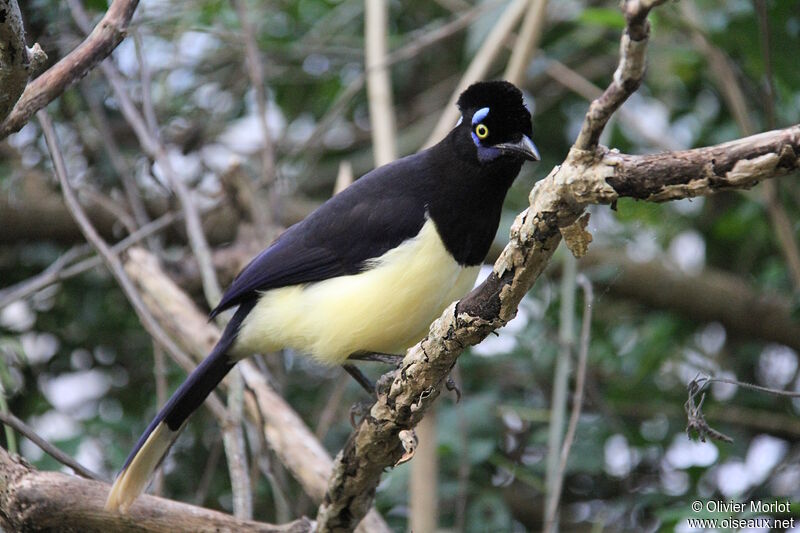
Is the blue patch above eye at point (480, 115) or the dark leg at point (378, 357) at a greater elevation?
the blue patch above eye at point (480, 115)

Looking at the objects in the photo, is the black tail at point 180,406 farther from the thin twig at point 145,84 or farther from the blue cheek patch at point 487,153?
the thin twig at point 145,84

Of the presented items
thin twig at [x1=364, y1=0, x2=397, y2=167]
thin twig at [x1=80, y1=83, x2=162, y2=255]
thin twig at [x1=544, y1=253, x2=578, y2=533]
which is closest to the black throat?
thin twig at [x1=544, y1=253, x2=578, y2=533]

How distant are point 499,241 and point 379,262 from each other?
177cm

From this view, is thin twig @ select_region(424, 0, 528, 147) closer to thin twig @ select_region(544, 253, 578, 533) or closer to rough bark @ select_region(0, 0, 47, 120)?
thin twig @ select_region(544, 253, 578, 533)

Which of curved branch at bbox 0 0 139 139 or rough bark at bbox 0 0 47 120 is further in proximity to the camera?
curved branch at bbox 0 0 139 139

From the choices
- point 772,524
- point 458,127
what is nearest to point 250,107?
point 458,127

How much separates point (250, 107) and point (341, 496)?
136 inches

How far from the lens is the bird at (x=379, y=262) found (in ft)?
10.4

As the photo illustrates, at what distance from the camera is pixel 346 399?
201 inches

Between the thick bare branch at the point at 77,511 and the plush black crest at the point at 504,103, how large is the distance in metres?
1.47

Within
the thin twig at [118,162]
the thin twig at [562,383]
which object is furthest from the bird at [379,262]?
the thin twig at [118,162]

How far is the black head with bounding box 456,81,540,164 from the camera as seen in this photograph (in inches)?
120

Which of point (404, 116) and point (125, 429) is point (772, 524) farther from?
point (404, 116)

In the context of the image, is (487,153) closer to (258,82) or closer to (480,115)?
(480,115)
